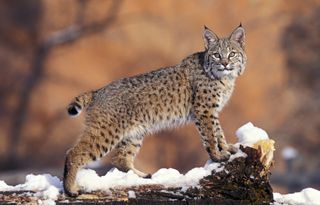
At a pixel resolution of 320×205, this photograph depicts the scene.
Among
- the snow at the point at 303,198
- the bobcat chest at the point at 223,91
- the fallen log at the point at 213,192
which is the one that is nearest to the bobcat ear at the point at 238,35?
the bobcat chest at the point at 223,91

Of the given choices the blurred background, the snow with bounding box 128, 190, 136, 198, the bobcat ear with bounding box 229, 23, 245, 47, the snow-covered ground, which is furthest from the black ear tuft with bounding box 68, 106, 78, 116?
the blurred background

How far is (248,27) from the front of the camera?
19.7 meters

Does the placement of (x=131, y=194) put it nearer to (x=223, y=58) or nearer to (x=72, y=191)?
(x=72, y=191)

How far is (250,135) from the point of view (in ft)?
24.7

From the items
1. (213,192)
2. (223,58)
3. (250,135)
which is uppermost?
(223,58)

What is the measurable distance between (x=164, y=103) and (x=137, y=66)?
10.5 meters

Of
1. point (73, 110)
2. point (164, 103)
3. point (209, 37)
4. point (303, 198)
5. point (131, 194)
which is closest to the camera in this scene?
point (131, 194)

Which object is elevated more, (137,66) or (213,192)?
(137,66)

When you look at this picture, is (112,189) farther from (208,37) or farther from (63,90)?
(63,90)

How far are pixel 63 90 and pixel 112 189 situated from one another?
1199 centimetres

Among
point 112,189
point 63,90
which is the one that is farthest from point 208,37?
point 63,90

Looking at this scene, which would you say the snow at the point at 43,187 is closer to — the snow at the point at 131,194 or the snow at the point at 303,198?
the snow at the point at 131,194

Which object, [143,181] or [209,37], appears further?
[209,37]

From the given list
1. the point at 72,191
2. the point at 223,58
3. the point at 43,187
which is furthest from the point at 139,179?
the point at 223,58
